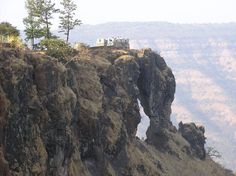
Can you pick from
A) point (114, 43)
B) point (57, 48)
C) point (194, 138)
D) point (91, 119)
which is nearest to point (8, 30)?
point (57, 48)

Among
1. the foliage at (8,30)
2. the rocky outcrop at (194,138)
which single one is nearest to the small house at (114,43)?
the foliage at (8,30)

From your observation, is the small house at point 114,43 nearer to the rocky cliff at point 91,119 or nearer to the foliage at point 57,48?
the rocky cliff at point 91,119

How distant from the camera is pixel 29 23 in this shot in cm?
9938

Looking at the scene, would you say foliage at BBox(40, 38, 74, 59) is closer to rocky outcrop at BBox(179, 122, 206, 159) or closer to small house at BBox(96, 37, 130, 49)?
small house at BBox(96, 37, 130, 49)

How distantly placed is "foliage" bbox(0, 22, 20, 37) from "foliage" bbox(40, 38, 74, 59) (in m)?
4.41

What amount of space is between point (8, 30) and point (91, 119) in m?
20.5

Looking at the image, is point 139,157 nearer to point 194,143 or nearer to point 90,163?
point 90,163

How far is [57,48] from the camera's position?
85312 mm

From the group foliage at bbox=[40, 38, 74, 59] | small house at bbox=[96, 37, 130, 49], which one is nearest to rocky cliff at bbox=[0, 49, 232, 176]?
foliage at bbox=[40, 38, 74, 59]

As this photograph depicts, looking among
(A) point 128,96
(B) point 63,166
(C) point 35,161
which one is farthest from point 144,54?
(C) point 35,161

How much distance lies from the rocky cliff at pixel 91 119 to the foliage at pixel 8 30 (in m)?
9.58

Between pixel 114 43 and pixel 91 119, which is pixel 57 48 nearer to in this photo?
pixel 91 119

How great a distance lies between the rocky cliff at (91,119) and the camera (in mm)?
57150

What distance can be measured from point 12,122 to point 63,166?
13.3 m
